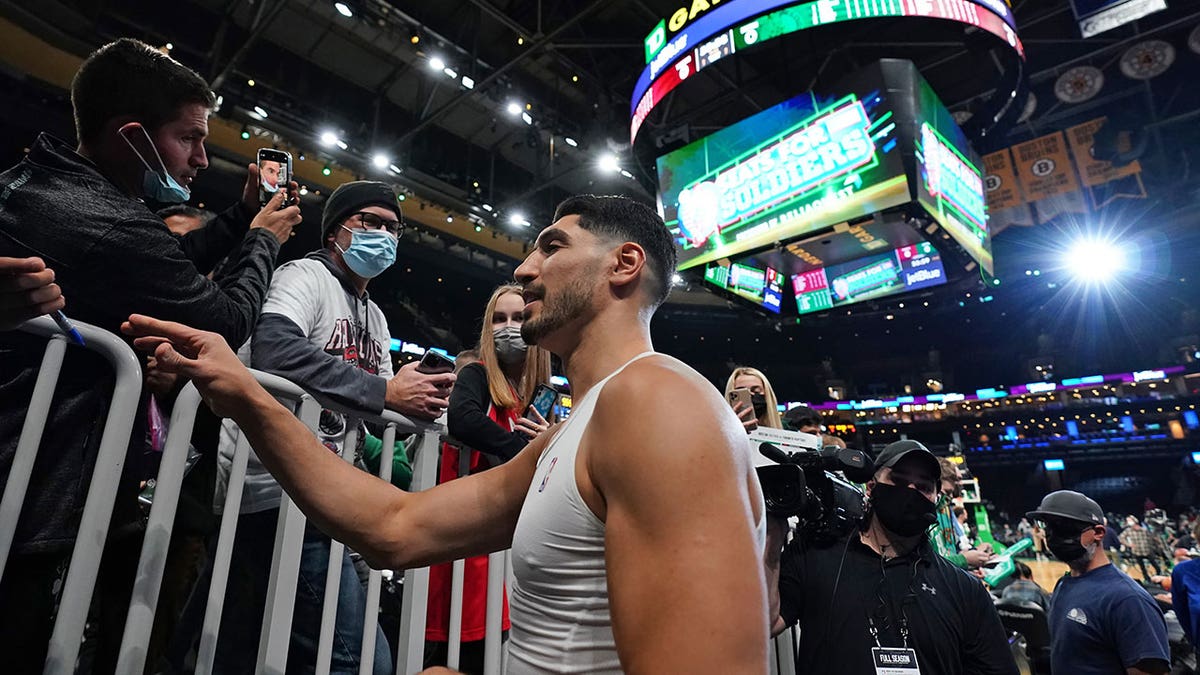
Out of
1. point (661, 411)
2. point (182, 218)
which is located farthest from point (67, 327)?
point (182, 218)

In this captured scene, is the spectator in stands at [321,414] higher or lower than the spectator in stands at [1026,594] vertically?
higher

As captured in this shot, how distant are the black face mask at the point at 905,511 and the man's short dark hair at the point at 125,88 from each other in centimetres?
323

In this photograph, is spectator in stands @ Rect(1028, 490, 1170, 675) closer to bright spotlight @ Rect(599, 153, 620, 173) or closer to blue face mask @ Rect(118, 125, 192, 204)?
blue face mask @ Rect(118, 125, 192, 204)

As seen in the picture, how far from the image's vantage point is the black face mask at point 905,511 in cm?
282

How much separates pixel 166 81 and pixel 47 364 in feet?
2.99

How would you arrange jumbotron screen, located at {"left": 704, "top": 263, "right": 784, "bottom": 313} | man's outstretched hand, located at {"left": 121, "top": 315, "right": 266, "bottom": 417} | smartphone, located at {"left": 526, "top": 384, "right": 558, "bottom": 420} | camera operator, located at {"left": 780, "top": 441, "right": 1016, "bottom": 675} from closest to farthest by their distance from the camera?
man's outstretched hand, located at {"left": 121, "top": 315, "right": 266, "bottom": 417} < camera operator, located at {"left": 780, "top": 441, "right": 1016, "bottom": 675} < smartphone, located at {"left": 526, "top": 384, "right": 558, "bottom": 420} < jumbotron screen, located at {"left": 704, "top": 263, "right": 784, "bottom": 313}

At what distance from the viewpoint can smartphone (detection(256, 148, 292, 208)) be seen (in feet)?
7.02

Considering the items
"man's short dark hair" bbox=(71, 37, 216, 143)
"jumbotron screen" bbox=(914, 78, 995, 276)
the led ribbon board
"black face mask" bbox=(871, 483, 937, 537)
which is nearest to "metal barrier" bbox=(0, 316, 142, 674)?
"man's short dark hair" bbox=(71, 37, 216, 143)

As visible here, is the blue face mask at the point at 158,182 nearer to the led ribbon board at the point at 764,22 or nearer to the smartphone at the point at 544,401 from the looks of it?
the smartphone at the point at 544,401

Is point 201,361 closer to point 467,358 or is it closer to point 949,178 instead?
point 467,358

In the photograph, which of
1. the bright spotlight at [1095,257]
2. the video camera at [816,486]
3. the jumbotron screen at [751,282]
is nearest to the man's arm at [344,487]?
the video camera at [816,486]

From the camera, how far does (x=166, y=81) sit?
5.68 ft

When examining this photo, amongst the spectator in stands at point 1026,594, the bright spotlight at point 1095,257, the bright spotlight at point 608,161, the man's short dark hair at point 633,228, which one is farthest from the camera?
the bright spotlight at point 1095,257

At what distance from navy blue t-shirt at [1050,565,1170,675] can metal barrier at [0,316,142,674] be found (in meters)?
4.61
